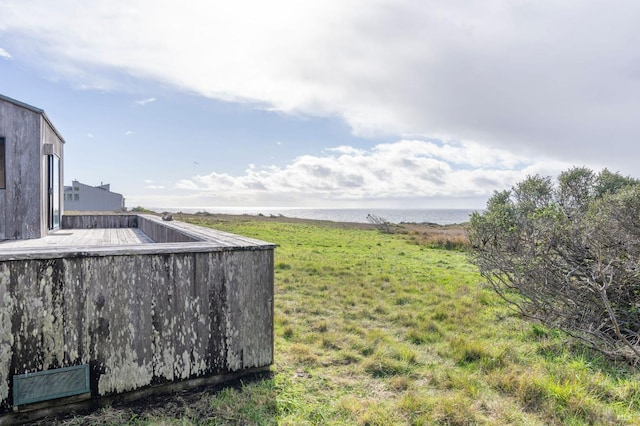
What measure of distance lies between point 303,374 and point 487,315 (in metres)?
3.97

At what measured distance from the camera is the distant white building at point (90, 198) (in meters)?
28.9

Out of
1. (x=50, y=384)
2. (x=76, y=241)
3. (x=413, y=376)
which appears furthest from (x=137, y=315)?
(x=76, y=241)

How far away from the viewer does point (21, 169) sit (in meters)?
6.63

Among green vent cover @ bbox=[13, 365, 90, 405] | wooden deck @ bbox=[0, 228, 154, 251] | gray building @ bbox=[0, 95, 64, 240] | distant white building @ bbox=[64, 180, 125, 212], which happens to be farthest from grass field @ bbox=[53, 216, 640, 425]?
distant white building @ bbox=[64, 180, 125, 212]

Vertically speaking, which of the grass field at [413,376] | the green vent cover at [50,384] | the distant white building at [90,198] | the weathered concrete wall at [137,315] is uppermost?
the distant white building at [90,198]

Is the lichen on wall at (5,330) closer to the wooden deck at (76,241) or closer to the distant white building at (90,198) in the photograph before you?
the wooden deck at (76,241)

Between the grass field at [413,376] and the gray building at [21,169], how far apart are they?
546 centimetres

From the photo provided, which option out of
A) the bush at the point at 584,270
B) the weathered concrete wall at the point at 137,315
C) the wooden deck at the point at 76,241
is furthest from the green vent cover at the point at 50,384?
the bush at the point at 584,270

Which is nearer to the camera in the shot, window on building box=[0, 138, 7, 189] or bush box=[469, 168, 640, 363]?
bush box=[469, 168, 640, 363]

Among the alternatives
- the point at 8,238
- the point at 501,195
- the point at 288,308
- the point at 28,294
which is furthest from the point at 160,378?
the point at 501,195

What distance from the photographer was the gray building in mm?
6453

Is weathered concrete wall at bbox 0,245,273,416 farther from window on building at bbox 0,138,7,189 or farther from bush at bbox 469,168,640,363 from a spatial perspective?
window on building at bbox 0,138,7,189

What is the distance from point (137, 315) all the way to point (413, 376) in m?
2.93

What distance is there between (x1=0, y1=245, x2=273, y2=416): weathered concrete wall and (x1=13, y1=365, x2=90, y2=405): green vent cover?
5 cm
